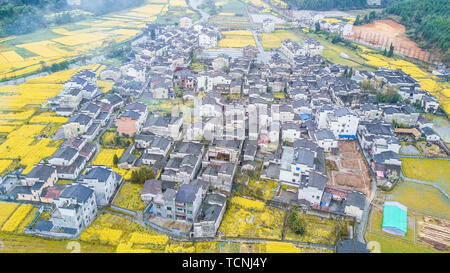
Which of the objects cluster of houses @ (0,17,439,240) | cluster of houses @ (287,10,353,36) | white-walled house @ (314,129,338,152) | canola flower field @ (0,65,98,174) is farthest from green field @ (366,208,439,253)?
cluster of houses @ (287,10,353,36)

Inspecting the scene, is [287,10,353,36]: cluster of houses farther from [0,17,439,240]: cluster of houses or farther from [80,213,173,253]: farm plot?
[80,213,173,253]: farm plot

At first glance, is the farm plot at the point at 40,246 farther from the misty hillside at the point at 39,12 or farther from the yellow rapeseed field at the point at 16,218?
the misty hillside at the point at 39,12

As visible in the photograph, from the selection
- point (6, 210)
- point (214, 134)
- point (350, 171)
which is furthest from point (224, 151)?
point (6, 210)

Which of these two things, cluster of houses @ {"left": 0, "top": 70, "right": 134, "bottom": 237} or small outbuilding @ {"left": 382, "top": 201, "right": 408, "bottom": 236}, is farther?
small outbuilding @ {"left": 382, "top": 201, "right": 408, "bottom": 236}

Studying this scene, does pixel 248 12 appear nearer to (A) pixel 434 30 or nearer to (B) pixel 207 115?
(A) pixel 434 30

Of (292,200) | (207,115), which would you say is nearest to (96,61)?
(207,115)

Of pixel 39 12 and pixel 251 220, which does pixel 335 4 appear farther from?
pixel 251 220
